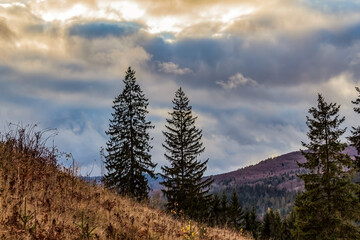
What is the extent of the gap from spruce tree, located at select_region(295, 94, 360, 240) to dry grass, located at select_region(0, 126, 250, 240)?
14.8m

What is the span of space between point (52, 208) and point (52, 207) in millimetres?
47

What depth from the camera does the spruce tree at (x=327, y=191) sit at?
20.2 metres

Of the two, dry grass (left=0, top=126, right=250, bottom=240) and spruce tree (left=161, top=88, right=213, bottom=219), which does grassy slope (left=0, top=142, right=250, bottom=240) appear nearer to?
dry grass (left=0, top=126, right=250, bottom=240)

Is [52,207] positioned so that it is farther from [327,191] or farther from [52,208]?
[327,191]

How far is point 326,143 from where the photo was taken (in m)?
21.5

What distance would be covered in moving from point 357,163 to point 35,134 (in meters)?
20.9

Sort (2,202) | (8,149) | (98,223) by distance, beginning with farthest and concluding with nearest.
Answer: (8,149) → (98,223) → (2,202)

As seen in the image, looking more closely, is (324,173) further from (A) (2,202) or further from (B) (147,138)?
(A) (2,202)

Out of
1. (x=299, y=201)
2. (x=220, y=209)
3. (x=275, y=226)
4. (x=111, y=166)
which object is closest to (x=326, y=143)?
(x=299, y=201)

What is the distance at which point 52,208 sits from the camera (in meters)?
6.23

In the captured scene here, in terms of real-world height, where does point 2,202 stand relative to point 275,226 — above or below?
above

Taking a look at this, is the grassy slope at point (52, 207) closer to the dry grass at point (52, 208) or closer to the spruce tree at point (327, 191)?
the dry grass at point (52, 208)

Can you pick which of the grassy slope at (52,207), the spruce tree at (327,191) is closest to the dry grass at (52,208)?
the grassy slope at (52,207)

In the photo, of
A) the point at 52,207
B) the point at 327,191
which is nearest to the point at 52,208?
the point at 52,207
